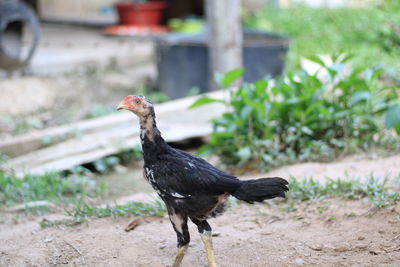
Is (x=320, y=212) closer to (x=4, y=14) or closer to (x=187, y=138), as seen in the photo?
(x=187, y=138)

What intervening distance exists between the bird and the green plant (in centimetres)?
179

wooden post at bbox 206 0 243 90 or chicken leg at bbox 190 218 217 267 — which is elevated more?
wooden post at bbox 206 0 243 90

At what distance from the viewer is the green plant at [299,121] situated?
16.0ft

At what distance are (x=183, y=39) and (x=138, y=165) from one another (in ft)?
10.7

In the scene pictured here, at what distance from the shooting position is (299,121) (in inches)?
197

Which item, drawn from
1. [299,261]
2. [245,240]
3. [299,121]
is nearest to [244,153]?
[299,121]

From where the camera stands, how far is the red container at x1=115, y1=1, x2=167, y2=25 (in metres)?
10.8

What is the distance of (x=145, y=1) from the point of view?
37.4 feet

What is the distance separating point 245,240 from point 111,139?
8.75ft

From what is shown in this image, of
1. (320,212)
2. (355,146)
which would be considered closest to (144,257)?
(320,212)

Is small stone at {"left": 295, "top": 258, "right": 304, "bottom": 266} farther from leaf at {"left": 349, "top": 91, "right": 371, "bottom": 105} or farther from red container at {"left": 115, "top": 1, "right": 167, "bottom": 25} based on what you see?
red container at {"left": 115, "top": 1, "right": 167, "bottom": 25}

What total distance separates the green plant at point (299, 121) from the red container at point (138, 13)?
20.7ft

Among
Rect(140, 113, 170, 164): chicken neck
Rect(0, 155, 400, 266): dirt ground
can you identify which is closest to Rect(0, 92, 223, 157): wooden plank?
Rect(0, 155, 400, 266): dirt ground

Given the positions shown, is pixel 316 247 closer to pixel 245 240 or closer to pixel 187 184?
pixel 245 240
